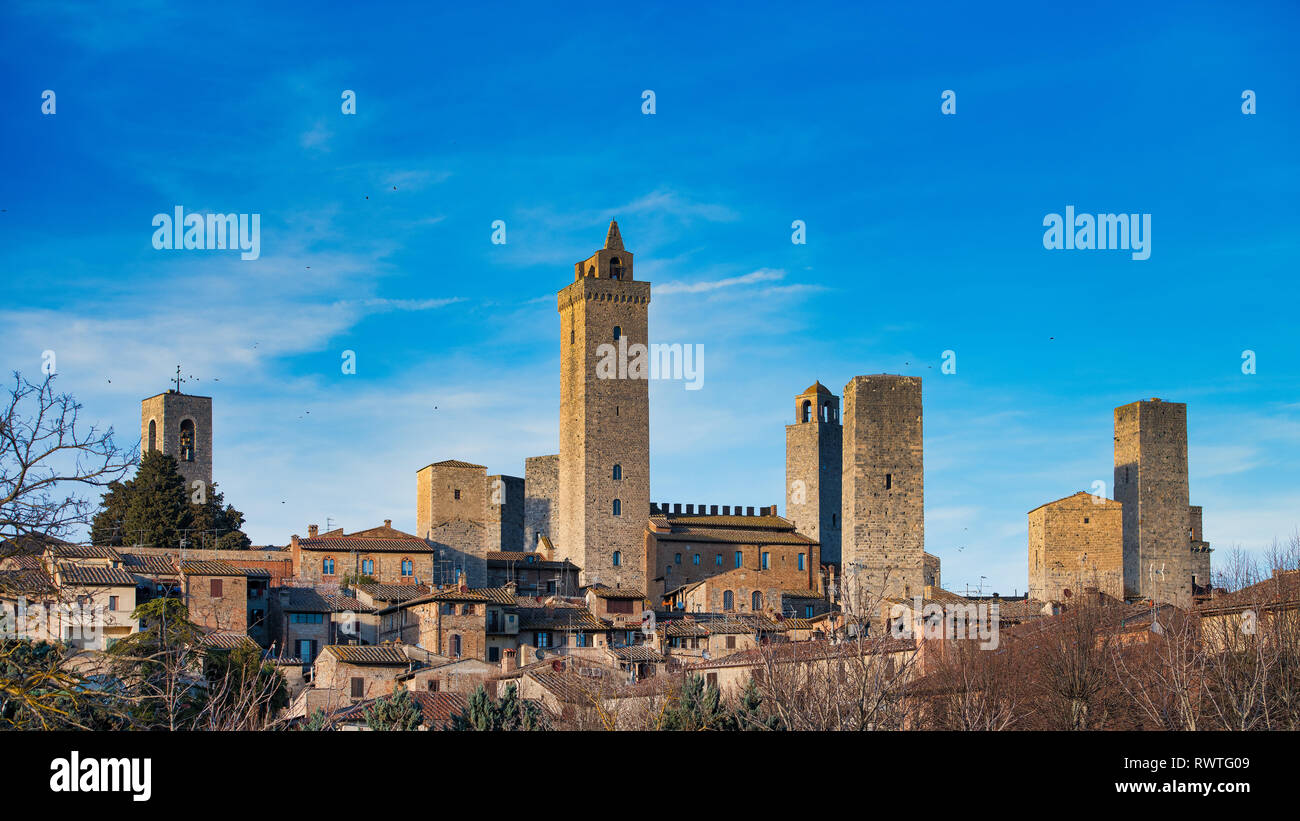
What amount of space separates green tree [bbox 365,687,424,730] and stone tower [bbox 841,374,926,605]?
1089 inches

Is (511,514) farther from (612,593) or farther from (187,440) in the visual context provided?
(187,440)

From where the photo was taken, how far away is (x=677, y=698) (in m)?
25.9

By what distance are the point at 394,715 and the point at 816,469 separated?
4347 cm

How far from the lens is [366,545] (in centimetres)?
5553

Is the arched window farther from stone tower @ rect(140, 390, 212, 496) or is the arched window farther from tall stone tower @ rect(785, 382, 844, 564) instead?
tall stone tower @ rect(785, 382, 844, 564)

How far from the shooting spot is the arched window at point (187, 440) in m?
77.2

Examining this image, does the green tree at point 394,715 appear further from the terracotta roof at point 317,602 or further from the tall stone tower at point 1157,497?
the tall stone tower at point 1157,497

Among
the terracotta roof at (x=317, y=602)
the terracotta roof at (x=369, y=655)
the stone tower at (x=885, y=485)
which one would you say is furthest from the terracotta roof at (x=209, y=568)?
the stone tower at (x=885, y=485)

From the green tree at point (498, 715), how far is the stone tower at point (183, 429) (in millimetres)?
53588

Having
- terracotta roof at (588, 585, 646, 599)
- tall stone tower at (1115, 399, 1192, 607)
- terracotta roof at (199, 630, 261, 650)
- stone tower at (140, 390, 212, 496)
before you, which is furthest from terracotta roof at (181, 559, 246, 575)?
tall stone tower at (1115, 399, 1192, 607)
